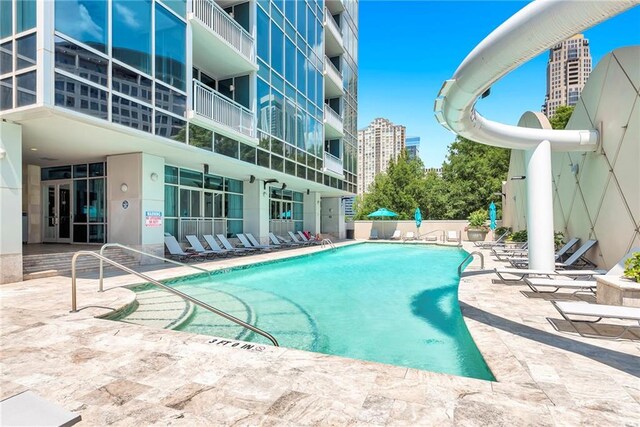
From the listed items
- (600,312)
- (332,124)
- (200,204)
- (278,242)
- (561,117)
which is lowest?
(278,242)

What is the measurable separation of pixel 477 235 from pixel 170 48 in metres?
22.1

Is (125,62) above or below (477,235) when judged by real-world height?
above

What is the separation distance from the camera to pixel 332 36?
2350 cm

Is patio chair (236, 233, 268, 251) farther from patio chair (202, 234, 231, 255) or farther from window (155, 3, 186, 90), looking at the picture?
window (155, 3, 186, 90)

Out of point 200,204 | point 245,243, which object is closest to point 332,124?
point 245,243

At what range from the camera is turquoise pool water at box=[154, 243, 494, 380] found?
4.81 m

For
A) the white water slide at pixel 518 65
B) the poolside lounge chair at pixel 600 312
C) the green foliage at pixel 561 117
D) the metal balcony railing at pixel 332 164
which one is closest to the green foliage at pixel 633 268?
the poolside lounge chair at pixel 600 312

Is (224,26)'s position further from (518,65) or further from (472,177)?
(472,177)

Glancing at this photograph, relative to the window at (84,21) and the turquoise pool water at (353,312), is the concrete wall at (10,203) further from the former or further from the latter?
the turquoise pool water at (353,312)

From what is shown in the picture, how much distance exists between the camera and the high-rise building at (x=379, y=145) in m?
104

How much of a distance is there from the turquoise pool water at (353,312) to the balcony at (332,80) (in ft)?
48.0

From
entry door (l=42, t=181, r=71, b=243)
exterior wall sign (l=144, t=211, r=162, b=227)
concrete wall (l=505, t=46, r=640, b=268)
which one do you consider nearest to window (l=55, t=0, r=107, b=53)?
exterior wall sign (l=144, t=211, r=162, b=227)

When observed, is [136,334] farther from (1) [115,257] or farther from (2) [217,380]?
(1) [115,257]

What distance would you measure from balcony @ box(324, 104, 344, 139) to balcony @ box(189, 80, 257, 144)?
29.2 ft
